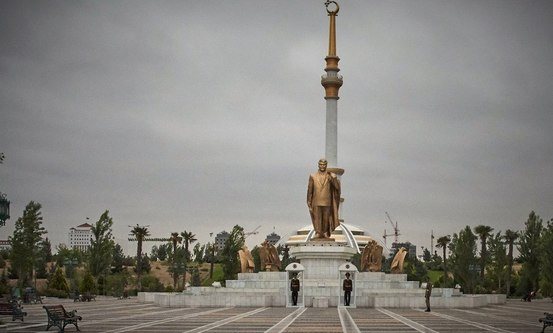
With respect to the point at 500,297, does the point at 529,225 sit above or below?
above

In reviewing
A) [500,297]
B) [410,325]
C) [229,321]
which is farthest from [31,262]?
[410,325]

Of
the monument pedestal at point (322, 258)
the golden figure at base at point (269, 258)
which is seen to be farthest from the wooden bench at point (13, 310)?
the golden figure at base at point (269, 258)

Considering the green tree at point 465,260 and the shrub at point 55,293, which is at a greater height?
the green tree at point 465,260

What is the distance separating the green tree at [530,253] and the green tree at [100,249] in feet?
125

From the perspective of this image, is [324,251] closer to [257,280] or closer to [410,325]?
[257,280]

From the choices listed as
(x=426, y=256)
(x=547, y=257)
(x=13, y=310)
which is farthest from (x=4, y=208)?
(x=426, y=256)

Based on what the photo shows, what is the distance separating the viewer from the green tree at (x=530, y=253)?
71750 millimetres

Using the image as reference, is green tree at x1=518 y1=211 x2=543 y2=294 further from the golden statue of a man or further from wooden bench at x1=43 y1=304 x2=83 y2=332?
wooden bench at x1=43 y1=304 x2=83 y2=332

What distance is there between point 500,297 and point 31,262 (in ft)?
124

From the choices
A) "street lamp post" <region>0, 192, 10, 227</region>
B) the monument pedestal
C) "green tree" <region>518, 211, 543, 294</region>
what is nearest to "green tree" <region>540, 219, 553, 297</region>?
"green tree" <region>518, 211, 543, 294</region>

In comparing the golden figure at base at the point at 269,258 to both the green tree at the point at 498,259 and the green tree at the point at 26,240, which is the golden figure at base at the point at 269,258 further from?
the green tree at the point at 498,259

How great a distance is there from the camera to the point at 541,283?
Result: 7181 centimetres

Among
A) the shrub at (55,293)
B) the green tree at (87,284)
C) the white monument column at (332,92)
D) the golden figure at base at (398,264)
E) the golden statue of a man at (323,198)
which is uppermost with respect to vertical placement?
the white monument column at (332,92)

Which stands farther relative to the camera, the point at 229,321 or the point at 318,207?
the point at 318,207
